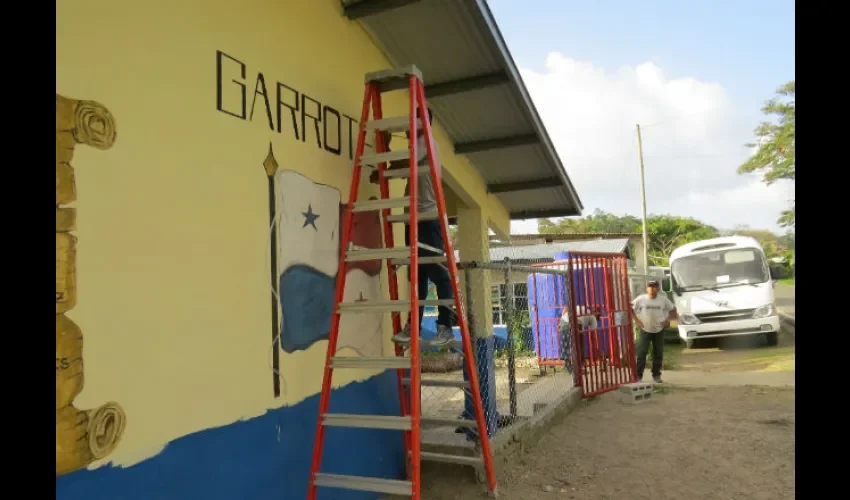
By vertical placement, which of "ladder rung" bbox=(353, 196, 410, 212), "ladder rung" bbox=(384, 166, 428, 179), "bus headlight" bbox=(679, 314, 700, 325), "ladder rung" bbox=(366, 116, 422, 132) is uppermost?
"ladder rung" bbox=(366, 116, 422, 132)

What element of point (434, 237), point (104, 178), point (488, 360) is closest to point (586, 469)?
point (488, 360)

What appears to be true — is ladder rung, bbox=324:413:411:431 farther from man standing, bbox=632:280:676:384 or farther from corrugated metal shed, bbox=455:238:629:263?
corrugated metal shed, bbox=455:238:629:263

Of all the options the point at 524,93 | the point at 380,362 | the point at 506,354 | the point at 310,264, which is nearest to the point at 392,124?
the point at 310,264

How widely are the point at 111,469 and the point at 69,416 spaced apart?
0.29 meters

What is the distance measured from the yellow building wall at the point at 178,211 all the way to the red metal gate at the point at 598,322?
5358 mm

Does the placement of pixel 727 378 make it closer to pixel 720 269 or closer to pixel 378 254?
pixel 720 269

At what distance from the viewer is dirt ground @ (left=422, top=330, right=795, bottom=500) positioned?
14.3 ft

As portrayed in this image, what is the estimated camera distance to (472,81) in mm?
4363

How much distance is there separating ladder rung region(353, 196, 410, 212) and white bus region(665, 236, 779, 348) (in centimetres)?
1179

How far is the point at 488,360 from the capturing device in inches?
217

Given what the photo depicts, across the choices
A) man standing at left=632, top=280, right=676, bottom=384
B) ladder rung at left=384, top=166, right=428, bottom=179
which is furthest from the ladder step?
man standing at left=632, top=280, right=676, bottom=384

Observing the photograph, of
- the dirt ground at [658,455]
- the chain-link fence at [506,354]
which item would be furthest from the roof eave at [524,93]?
the dirt ground at [658,455]

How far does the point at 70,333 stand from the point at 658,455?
5.27 metres
